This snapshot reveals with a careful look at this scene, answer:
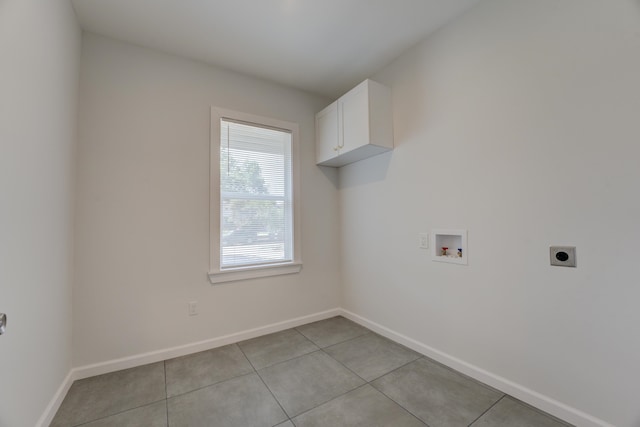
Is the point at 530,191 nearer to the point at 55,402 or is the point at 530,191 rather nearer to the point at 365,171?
the point at 365,171

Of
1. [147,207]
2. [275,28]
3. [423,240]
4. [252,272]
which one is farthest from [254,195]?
[423,240]

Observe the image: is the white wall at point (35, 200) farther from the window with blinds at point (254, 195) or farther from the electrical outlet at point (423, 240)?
the electrical outlet at point (423, 240)


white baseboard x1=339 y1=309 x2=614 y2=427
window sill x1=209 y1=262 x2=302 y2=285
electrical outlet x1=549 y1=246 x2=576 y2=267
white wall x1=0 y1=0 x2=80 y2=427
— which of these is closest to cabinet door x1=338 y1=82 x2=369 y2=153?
window sill x1=209 y1=262 x2=302 y2=285

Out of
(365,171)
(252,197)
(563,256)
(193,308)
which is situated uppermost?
(365,171)

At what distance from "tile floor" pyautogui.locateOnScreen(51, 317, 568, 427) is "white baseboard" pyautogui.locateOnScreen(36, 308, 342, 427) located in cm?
5

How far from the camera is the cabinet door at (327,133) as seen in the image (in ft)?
8.93

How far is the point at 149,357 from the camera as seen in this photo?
6.97 feet

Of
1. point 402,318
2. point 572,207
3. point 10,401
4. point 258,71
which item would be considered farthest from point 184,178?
point 572,207

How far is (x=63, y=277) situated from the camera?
5.70 feet

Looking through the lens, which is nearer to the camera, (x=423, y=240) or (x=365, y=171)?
(x=423, y=240)

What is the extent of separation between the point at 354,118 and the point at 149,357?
269 cm

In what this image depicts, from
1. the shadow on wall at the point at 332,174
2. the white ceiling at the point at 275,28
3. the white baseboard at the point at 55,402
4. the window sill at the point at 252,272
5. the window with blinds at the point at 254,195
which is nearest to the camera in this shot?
the white baseboard at the point at 55,402

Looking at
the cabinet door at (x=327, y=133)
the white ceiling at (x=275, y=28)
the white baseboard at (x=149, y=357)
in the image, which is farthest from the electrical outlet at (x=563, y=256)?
the white baseboard at (x=149, y=357)

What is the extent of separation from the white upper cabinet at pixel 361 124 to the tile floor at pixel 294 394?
72.0 inches
